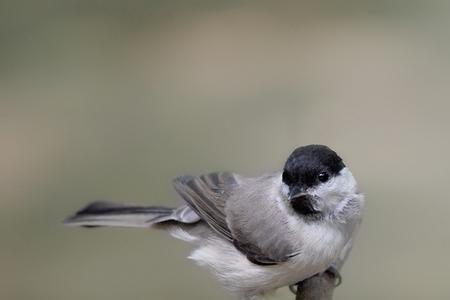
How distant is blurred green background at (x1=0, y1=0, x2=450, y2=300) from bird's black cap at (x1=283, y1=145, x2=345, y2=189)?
1.32m

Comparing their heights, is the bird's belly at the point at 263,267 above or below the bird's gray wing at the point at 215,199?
below

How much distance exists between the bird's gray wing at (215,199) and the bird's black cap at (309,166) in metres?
0.28

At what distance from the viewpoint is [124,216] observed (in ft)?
7.04

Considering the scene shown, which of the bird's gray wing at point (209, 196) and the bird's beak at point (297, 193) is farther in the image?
the bird's gray wing at point (209, 196)

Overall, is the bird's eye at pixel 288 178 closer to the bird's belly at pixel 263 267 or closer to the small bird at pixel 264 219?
the small bird at pixel 264 219

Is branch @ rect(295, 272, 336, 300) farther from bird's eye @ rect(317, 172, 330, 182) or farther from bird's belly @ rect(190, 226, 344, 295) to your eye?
bird's eye @ rect(317, 172, 330, 182)

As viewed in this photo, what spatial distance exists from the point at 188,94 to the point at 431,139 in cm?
126

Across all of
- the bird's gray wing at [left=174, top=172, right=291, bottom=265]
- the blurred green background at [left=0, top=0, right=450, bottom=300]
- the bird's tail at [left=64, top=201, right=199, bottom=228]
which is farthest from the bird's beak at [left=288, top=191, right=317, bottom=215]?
the blurred green background at [left=0, top=0, right=450, bottom=300]

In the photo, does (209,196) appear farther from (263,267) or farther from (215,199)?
(263,267)

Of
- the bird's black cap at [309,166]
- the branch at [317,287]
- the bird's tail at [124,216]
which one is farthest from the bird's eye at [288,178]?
the bird's tail at [124,216]

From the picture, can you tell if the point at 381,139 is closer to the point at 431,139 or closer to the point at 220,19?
the point at 431,139

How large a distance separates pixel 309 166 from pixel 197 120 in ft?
6.94

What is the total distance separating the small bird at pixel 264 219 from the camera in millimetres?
1706

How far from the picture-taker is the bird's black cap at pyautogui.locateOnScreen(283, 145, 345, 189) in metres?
1.66
